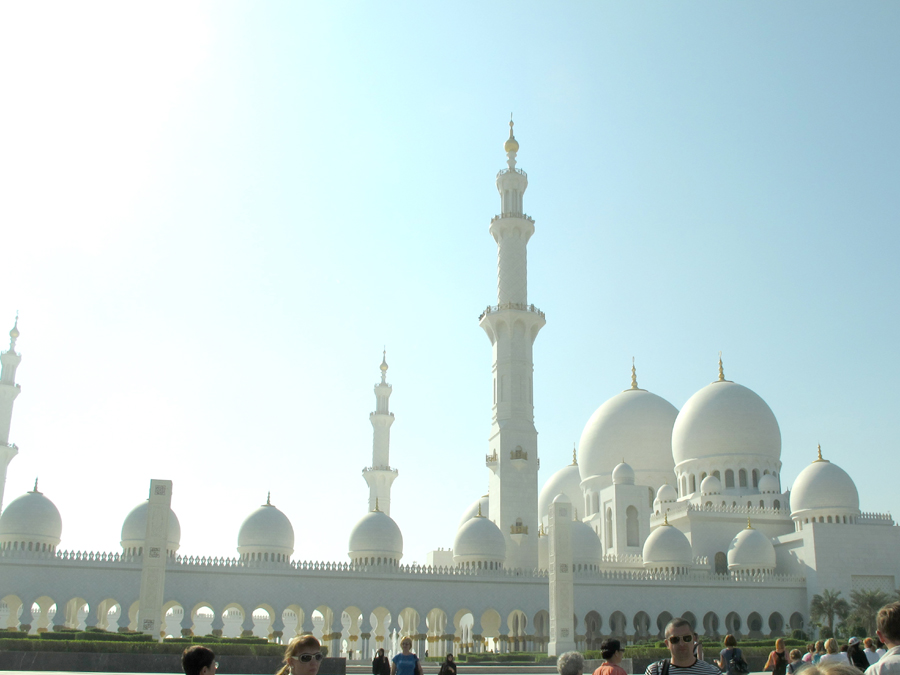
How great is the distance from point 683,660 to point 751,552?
36963 millimetres

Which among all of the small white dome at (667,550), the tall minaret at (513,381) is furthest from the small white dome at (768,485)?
the tall minaret at (513,381)

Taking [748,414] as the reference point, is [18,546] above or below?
below

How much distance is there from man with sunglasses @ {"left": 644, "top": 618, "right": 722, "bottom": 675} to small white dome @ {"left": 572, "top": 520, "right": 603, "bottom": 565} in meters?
33.4

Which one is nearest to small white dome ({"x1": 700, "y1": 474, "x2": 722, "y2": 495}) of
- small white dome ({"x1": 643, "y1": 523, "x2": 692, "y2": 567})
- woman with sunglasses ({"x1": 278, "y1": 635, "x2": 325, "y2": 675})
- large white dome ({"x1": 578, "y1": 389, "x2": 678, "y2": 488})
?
small white dome ({"x1": 643, "y1": 523, "x2": 692, "y2": 567})

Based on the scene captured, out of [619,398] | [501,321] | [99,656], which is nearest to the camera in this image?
[99,656]

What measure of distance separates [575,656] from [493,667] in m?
23.2

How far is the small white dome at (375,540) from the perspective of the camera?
114ft

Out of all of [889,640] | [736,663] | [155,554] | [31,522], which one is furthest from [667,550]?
[889,640]

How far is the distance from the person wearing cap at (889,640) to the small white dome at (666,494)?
131 feet

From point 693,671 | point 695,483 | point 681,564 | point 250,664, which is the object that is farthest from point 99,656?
point 695,483

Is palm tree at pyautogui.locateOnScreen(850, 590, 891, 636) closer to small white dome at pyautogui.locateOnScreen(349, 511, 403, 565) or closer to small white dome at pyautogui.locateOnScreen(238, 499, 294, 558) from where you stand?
small white dome at pyautogui.locateOnScreen(349, 511, 403, 565)

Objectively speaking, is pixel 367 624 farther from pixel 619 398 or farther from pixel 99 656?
pixel 619 398

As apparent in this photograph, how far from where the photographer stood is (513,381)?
3850 centimetres

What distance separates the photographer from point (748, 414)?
43656 mm
